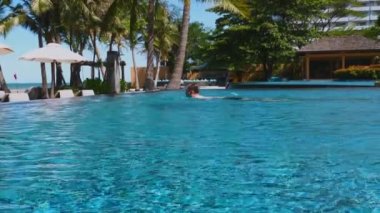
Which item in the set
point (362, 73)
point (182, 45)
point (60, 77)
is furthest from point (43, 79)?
point (362, 73)

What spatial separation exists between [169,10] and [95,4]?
499 inches

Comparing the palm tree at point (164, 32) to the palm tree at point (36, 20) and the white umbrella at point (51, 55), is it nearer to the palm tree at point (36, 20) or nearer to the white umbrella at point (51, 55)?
the palm tree at point (36, 20)

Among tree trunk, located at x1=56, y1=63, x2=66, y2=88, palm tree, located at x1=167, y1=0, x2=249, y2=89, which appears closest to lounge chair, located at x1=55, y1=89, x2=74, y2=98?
tree trunk, located at x1=56, y1=63, x2=66, y2=88

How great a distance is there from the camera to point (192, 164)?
21.9ft

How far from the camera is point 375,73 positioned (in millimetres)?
32719

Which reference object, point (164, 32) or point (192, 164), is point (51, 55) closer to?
point (192, 164)

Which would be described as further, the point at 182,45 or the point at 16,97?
the point at 182,45

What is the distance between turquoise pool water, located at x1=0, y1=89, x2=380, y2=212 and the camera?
4785mm

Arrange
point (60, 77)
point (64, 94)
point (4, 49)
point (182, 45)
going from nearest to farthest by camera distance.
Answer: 1. point (4, 49)
2. point (64, 94)
3. point (182, 45)
4. point (60, 77)

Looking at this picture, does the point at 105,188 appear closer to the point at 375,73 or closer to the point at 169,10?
the point at 375,73

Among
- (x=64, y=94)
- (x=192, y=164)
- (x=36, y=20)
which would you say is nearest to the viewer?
(x=192, y=164)

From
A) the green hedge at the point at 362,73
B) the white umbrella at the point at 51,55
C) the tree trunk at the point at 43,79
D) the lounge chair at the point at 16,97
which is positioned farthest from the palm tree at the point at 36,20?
the green hedge at the point at 362,73

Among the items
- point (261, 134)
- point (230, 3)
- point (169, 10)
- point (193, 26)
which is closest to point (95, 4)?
point (230, 3)

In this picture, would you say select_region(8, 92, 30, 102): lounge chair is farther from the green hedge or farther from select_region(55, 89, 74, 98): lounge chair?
the green hedge
